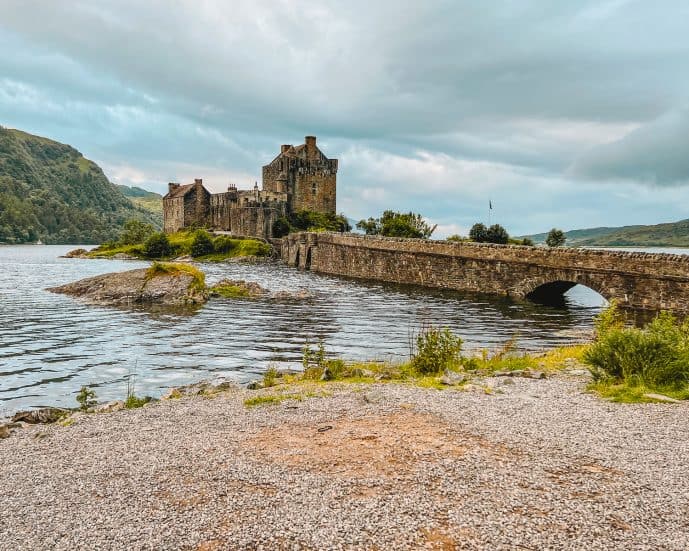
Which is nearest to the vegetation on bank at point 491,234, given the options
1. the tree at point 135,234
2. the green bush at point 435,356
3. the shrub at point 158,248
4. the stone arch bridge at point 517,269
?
the stone arch bridge at point 517,269

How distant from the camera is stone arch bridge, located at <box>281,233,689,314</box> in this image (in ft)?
112

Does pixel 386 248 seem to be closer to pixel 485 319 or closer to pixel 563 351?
pixel 485 319

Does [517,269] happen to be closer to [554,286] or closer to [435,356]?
[554,286]

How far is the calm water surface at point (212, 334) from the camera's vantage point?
1725 centimetres

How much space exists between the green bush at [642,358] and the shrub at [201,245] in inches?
3343

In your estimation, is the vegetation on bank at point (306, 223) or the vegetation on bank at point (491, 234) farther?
the vegetation on bank at point (306, 223)

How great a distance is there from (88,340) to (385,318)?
1507 centimetres

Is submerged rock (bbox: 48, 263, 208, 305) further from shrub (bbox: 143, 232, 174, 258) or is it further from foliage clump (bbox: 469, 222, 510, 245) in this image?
shrub (bbox: 143, 232, 174, 258)

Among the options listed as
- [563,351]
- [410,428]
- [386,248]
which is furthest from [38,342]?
[386,248]

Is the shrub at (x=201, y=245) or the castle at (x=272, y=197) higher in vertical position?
the castle at (x=272, y=197)

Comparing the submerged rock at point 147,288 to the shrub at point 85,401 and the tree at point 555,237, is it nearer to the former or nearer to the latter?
the shrub at point 85,401

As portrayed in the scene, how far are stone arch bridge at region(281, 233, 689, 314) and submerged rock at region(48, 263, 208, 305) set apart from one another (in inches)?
847

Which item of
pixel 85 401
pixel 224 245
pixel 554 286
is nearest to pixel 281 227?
pixel 224 245

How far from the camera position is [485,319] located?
1235 inches
